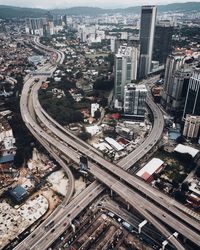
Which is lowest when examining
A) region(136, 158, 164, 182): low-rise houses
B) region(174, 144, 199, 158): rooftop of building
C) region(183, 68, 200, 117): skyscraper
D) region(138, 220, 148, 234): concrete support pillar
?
region(138, 220, 148, 234): concrete support pillar

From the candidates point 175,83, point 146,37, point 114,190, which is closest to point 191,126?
point 175,83

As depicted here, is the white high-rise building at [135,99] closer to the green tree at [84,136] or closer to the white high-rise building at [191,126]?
the white high-rise building at [191,126]

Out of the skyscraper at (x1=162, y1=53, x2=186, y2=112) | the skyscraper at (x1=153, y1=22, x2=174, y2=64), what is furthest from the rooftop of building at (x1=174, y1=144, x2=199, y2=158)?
the skyscraper at (x1=153, y1=22, x2=174, y2=64)

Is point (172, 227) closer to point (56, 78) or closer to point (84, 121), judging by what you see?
point (84, 121)

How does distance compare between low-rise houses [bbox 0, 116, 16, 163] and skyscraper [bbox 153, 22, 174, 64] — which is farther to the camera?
skyscraper [bbox 153, 22, 174, 64]

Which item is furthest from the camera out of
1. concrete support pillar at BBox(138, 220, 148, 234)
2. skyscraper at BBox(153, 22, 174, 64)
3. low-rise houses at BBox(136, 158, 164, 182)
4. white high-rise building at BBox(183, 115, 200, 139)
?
skyscraper at BBox(153, 22, 174, 64)

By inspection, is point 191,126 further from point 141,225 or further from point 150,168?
point 141,225

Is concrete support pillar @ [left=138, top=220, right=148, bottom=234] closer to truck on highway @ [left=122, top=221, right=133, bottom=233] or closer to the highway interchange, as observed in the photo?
the highway interchange

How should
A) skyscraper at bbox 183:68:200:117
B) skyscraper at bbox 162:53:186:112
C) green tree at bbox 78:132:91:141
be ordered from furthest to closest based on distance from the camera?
skyscraper at bbox 162:53:186:112
green tree at bbox 78:132:91:141
skyscraper at bbox 183:68:200:117
